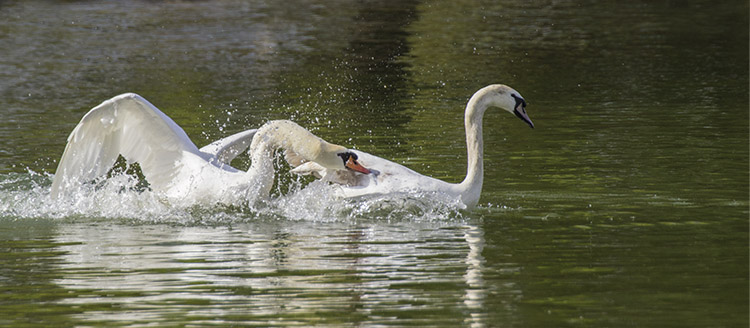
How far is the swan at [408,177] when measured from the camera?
9.66m

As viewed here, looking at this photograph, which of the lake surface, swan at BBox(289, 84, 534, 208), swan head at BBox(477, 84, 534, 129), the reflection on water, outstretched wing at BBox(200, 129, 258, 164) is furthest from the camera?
outstretched wing at BBox(200, 129, 258, 164)

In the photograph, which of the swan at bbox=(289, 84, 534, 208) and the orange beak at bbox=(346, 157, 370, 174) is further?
the swan at bbox=(289, 84, 534, 208)

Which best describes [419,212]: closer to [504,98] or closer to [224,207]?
[504,98]

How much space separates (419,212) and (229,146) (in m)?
2.08

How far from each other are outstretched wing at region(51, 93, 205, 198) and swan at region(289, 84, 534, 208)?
1085mm

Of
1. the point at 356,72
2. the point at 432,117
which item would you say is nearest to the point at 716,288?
the point at 432,117

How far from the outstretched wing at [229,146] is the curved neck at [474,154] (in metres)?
1.92

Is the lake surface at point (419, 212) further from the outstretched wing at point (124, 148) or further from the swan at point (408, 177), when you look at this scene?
the outstretched wing at point (124, 148)

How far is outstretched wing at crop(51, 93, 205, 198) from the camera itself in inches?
410

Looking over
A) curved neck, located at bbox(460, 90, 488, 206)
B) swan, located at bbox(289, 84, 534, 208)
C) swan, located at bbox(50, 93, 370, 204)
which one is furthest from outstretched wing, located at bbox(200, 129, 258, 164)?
curved neck, located at bbox(460, 90, 488, 206)

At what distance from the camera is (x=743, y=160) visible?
11969 mm

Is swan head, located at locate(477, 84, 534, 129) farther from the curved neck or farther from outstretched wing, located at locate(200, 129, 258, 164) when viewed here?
outstretched wing, located at locate(200, 129, 258, 164)

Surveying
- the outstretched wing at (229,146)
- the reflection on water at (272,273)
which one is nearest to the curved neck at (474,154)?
the reflection on water at (272,273)

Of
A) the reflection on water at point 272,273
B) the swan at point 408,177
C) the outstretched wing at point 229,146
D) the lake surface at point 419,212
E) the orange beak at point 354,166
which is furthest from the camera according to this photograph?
the outstretched wing at point 229,146
